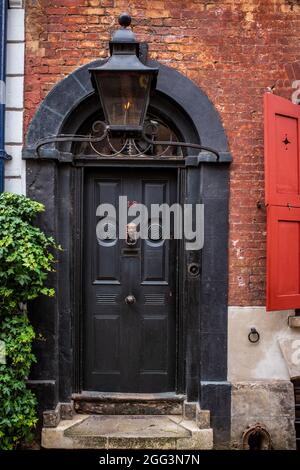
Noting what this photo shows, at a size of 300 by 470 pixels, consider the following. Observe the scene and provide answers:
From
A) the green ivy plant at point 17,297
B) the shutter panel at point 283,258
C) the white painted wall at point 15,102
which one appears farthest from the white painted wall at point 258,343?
the white painted wall at point 15,102

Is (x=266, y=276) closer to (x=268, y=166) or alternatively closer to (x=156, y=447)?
(x=268, y=166)

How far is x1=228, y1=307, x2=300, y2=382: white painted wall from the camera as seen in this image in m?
4.50

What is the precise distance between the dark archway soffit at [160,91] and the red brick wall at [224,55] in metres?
0.10

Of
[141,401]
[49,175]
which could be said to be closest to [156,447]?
[141,401]

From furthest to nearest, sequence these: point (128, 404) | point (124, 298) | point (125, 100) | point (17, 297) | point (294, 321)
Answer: point (124, 298), point (128, 404), point (294, 321), point (17, 297), point (125, 100)

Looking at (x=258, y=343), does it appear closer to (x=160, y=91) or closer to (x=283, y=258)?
(x=283, y=258)

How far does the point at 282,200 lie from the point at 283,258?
558 millimetres

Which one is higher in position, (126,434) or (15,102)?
(15,102)

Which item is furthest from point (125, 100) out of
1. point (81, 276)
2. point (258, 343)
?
point (258, 343)

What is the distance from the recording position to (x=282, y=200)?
4320 millimetres

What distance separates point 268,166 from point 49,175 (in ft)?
6.94

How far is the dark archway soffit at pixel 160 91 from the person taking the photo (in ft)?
14.6

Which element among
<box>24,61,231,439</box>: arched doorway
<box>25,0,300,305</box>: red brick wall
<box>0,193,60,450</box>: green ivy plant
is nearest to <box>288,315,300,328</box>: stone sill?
<box>25,0,300,305</box>: red brick wall

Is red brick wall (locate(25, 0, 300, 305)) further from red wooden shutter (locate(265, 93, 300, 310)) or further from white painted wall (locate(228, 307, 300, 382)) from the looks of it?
red wooden shutter (locate(265, 93, 300, 310))
